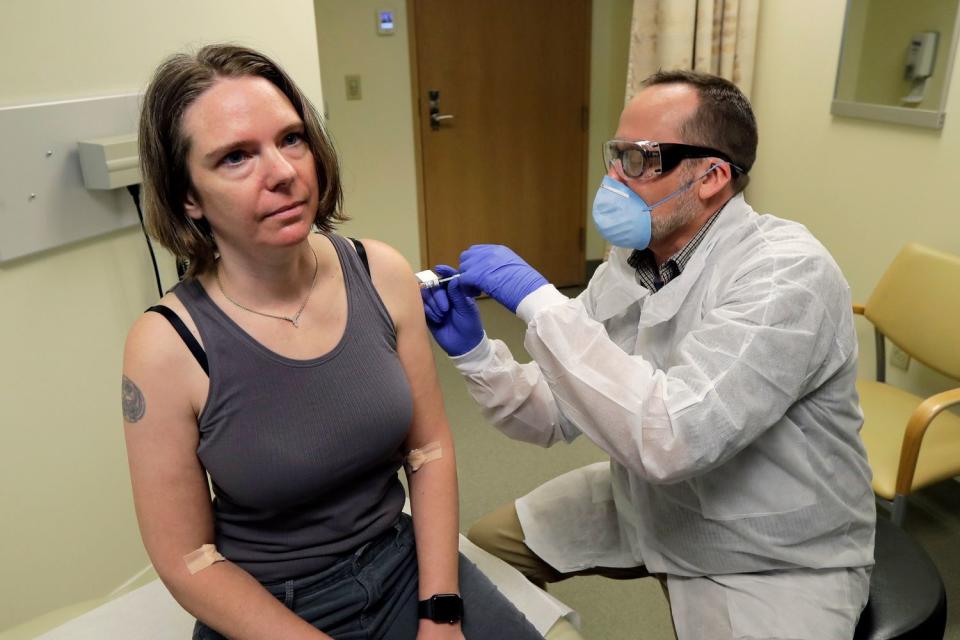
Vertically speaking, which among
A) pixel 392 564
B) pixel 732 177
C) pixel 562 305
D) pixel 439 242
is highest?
pixel 732 177

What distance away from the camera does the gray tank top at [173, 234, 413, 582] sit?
35.7 inches

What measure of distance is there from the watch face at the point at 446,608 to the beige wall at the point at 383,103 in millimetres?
2564

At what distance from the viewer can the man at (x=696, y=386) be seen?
1079 mm

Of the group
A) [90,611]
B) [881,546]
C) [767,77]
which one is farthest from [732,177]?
[767,77]

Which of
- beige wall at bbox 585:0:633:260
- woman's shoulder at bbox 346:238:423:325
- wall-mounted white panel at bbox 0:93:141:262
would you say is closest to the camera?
woman's shoulder at bbox 346:238:423:325

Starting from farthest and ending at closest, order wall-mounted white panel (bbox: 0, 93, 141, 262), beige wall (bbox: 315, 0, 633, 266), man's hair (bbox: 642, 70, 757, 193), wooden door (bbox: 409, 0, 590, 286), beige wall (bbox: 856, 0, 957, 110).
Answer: wooden door (bbox: 409, 0, 590, 286) < beige wall (bbox: 315, 0, 633, 266) < beige wall (bbox: 856, 0, 957, 110) < man's hair (bbox: 642, 70, 757, 193) < wall-mounted white panel (bbox: 0, 93, 141, 262)

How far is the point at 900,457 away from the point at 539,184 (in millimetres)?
2746

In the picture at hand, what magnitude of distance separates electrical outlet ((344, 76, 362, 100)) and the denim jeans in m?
2.82

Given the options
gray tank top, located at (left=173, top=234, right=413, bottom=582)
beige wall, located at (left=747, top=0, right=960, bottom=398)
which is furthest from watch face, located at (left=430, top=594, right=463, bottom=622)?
beige wall, located at (left=747, top=0, right=960, bottom=398)

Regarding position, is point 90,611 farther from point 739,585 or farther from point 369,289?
point 739,585

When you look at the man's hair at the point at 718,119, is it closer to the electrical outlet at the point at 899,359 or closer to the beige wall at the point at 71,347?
the beige wall at the point at 71,347

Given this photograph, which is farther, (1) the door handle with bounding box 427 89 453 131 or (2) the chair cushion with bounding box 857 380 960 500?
(1) the door handle with bounding box 427 89 453 131

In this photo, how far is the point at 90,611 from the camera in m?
1.12

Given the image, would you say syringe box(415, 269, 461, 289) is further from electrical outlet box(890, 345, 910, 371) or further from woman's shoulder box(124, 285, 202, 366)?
electrical outlet box(890, 345, 910, 371)
